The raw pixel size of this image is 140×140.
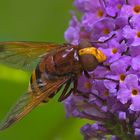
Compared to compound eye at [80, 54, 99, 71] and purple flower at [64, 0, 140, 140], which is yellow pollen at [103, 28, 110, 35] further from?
compound eye at [80, 54, 99, 71]

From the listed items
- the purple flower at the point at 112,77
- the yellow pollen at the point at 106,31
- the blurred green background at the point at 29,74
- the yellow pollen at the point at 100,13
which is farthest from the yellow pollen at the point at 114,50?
the blurred green background at the point at 29,74

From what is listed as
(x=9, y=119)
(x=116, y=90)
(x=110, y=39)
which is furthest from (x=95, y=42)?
(x=9, y=119)

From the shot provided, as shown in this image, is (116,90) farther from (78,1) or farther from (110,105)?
(78,1)

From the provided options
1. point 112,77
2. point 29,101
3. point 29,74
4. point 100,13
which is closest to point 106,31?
point 100,13

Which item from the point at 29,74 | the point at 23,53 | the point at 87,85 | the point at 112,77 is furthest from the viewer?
the point at 29,74

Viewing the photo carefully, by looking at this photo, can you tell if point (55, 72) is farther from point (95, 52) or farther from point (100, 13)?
point (100, 13)

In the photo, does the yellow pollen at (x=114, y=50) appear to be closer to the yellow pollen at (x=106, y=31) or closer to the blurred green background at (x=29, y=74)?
the yellow pollen at (x=106, y=31)
